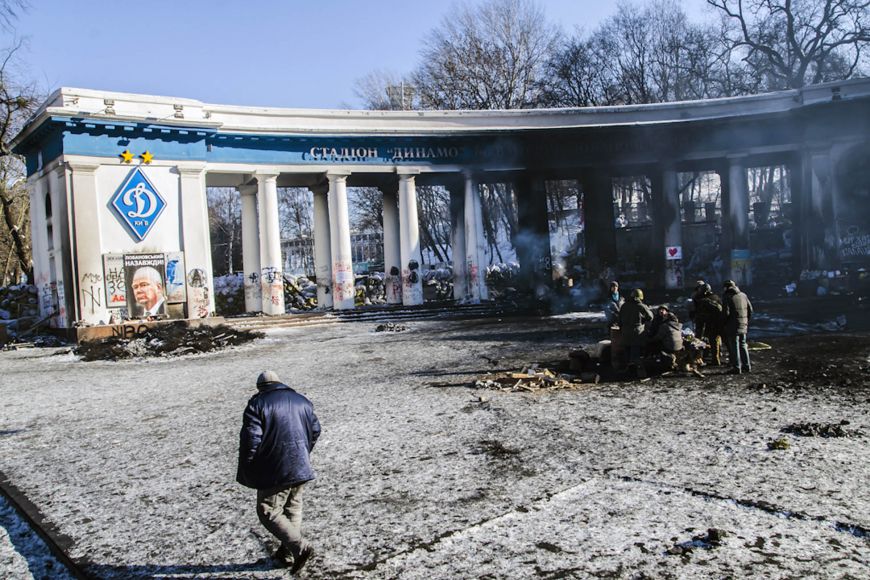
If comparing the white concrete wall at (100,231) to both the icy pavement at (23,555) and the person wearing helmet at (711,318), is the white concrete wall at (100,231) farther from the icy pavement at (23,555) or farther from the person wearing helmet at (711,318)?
the icy pavement at (23,555)

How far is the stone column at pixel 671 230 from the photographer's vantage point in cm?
2953

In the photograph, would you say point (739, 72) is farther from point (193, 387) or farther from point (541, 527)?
point (541, 527)

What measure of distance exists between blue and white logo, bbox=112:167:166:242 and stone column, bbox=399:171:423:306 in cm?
997

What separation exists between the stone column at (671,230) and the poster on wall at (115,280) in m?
22.4

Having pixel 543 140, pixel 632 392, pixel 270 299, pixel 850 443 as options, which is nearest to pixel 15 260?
pixel 270 299

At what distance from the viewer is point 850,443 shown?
6805 millimetres

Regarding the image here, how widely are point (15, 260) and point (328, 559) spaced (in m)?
55.2

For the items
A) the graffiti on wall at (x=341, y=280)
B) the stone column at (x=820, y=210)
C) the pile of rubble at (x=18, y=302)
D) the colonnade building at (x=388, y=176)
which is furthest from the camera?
the graffiti on wall at (x=341, y=280)

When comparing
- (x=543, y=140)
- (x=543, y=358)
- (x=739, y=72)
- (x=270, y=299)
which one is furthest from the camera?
(x=739, y=72)

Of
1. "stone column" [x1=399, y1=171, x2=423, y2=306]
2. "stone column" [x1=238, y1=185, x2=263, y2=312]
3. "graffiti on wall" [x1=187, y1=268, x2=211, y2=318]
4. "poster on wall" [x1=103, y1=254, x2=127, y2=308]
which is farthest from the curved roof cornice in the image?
"graffiti on wall" [x1=187, y1=268, x2=211, y2=318]

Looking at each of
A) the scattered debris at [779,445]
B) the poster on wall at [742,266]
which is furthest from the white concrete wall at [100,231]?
the poster on wall at [742,266]

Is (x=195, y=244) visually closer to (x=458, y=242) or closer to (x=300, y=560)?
(x=458, y=242)

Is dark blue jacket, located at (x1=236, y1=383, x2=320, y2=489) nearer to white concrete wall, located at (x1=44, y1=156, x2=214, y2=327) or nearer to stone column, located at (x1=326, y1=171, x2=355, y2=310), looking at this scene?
white concrete wall, located at (x1=44, y1=156, x2=214, y2=327)

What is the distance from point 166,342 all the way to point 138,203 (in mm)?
6481
